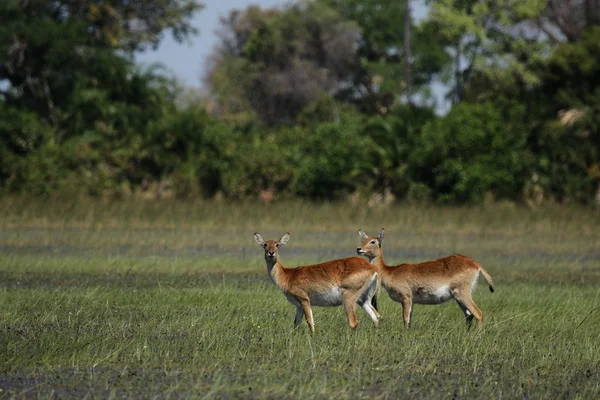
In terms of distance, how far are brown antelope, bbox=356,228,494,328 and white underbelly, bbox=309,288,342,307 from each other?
70 centimetres

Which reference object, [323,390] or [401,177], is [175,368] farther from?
[401,177]

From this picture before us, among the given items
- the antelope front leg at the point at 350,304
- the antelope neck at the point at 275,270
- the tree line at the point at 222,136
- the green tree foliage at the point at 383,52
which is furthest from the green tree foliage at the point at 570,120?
the antelope front leg at the point at 350,304

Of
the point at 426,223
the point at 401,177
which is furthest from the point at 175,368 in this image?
the point at 401,177

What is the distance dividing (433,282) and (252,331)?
197 cm

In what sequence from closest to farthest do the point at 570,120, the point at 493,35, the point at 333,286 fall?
the point at 333,286 < the point at 570,120 < the point at 493,35

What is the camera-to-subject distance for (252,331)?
1125cm

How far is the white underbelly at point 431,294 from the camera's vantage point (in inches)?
463

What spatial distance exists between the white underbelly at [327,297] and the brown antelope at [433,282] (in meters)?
0.70

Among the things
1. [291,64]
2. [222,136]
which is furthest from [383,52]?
[222,136]

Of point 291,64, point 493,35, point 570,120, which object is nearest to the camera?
point 570,120

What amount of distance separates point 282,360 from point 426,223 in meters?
20.7

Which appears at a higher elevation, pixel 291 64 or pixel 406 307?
pixel 291 64

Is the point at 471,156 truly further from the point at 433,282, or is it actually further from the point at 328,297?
the point at 328,297

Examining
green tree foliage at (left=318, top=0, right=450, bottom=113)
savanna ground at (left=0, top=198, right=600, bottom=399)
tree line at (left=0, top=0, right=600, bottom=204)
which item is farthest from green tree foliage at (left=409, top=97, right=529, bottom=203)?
green tree foliage at (left=318, top=0, right=450, bottom=113)
